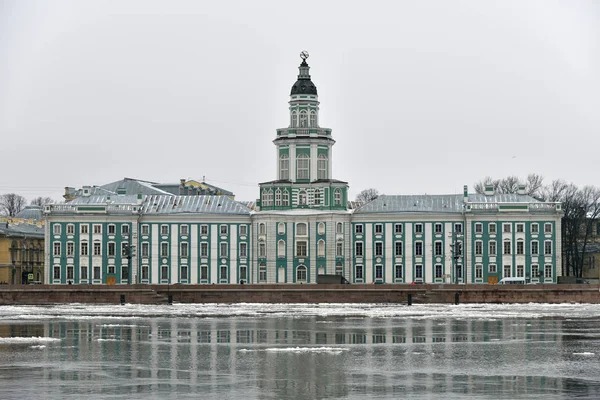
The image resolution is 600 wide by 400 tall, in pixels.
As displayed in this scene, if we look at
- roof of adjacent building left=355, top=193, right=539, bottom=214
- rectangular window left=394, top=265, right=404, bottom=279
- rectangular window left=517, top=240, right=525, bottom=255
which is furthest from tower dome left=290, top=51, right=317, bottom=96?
rectangular window left=517, top=240, right=525, bottom=255

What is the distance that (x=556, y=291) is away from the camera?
9281 cm

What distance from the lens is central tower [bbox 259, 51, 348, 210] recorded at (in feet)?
376

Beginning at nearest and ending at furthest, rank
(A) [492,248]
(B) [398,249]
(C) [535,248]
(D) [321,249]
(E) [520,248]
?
(C) [535,248]
(E) [520,248]
(A) [492,248]
(B) [398,249]
(D) [321,249]

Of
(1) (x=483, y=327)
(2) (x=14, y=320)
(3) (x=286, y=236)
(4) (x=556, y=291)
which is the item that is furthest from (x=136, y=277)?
(1) (x=483, y=327)

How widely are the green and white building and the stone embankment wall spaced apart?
50.0 ft

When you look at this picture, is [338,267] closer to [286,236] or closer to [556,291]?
[286,236]

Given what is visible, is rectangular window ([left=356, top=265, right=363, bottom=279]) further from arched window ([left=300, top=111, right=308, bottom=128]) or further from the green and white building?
arched window ([left=300, top=111, right=308, bottom=128])

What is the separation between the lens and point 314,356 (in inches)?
1619

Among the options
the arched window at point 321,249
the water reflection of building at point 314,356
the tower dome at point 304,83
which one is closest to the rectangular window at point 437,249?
the arched window at point 321,249

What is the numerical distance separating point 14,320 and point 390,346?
1008 inches

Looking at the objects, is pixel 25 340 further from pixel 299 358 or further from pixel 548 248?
pixel 548 248

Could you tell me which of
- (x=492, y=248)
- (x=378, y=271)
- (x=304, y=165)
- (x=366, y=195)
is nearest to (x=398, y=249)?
(x=378, y=271)

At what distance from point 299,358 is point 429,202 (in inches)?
2964

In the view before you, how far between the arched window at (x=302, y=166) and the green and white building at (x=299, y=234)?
0.11 meters
